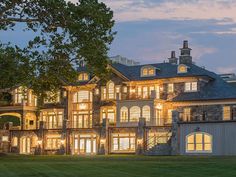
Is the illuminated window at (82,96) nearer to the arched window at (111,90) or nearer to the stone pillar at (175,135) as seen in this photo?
the arched window at (111,90)

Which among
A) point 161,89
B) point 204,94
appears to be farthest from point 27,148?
point 204,94

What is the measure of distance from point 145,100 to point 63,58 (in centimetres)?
3799

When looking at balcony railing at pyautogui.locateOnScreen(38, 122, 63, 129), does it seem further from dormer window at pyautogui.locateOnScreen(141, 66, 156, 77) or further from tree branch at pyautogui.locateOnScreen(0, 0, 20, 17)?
tree branch at pyautogui.locateOnScreen(0, 0, 20, 17)

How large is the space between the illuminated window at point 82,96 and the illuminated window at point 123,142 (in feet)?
31.9

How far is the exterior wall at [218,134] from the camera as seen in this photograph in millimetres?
55781

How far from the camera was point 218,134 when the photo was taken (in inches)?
2232

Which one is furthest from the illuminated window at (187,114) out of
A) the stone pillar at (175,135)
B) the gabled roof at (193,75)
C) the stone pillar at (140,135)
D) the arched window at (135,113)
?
the stone pillar at (175,135)

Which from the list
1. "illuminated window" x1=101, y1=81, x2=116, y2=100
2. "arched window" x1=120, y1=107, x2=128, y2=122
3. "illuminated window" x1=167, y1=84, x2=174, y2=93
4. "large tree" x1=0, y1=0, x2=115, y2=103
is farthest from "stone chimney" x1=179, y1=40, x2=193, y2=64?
"large tree" x1=0, y1=0, x2=115, y2=103

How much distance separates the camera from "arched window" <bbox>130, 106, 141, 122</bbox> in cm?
6769

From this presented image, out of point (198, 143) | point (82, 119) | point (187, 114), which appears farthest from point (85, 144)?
point (198, 143)

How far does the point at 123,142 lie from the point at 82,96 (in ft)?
38.6

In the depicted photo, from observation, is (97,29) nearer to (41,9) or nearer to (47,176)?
(41,9)

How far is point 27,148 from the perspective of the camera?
72.2 metres

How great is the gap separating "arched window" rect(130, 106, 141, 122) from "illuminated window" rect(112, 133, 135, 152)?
11.1 ft
